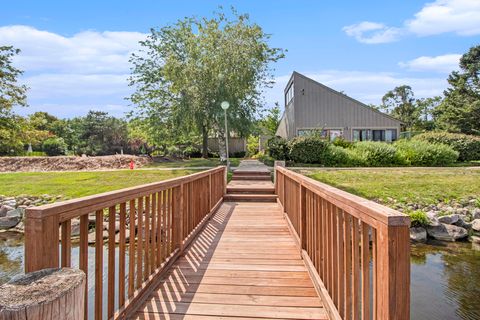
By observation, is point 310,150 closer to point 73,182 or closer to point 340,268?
point 73,182

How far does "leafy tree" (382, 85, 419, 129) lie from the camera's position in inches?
1404

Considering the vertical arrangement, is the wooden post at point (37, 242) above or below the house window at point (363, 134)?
below

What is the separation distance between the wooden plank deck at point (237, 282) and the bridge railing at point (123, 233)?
0.17 meters

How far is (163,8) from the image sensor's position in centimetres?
916

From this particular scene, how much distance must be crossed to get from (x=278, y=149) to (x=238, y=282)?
416 inches

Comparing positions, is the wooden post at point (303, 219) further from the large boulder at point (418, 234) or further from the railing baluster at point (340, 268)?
the large boulder at point (418, 234)

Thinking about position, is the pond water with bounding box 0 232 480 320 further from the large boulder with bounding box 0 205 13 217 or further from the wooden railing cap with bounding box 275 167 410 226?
the wooden railing cap with bounding box 275 167 410 226

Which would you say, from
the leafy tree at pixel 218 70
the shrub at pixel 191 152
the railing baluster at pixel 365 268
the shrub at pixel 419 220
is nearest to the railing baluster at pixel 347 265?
the railing baluster at pixel 365 268

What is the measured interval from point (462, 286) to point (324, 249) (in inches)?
117

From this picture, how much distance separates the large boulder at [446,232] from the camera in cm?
601

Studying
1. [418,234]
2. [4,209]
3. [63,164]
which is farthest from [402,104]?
[4,209]

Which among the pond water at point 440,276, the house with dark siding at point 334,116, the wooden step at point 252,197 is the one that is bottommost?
the pond water at point 440,276

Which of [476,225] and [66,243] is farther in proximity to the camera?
[476,225]

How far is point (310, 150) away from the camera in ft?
40.6
